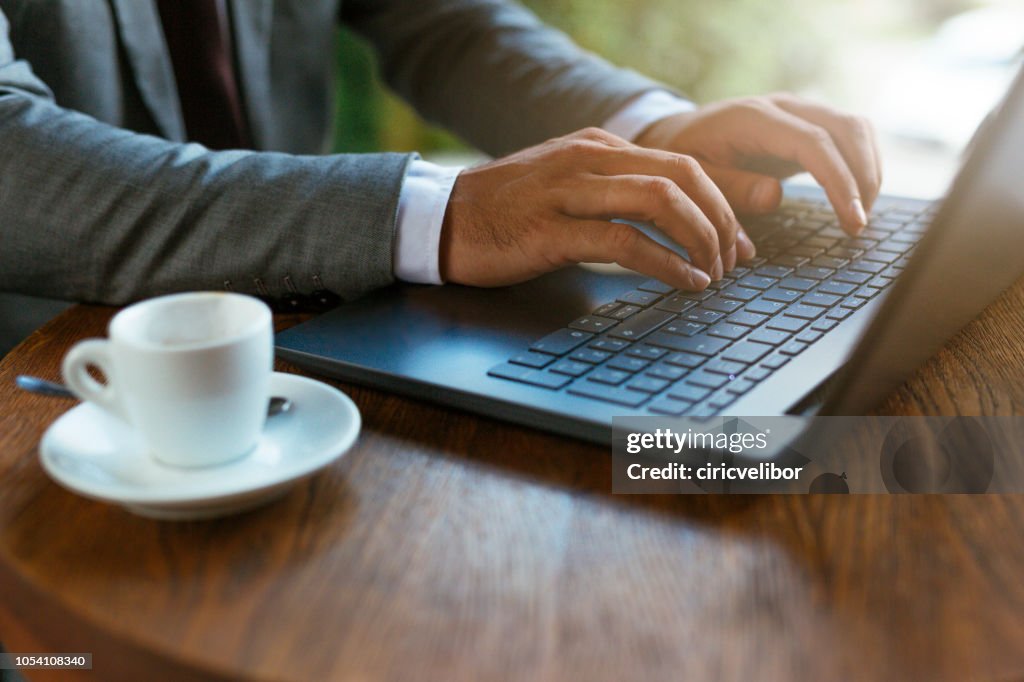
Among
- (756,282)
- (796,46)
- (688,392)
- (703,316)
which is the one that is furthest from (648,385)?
(796,46)

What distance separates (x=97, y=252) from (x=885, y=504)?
1.97ft

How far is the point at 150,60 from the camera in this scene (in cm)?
108

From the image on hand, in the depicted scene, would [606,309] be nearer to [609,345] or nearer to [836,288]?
[609,345]

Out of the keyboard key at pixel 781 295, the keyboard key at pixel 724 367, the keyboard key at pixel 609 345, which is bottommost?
the keyboard key at pixel 781 295

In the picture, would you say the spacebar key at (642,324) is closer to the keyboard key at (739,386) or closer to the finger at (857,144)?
the keyboard key at (739,386)

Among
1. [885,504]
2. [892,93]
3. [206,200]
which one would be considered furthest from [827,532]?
[892,93]

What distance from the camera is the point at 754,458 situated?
0.45 m

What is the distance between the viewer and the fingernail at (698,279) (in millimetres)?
671

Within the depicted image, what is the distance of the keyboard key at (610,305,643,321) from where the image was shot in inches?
25.2

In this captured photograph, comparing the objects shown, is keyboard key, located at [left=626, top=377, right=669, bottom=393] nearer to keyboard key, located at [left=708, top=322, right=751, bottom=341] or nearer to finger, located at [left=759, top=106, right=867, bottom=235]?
keyboard key, located at [left=708, top=322, right=751, bottom=341]

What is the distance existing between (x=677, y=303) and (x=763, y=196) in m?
0.25

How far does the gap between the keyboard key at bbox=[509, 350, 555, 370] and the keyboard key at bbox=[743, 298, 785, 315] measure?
0.18 meters

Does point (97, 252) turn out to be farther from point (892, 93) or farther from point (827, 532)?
point (892, 93)

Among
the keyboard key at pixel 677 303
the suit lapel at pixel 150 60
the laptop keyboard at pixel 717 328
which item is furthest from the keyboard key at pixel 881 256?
the suit lapel at pixel 150 60
